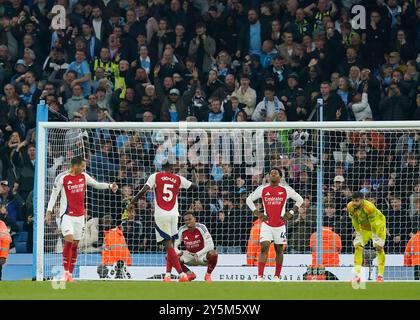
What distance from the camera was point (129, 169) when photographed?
21.8m

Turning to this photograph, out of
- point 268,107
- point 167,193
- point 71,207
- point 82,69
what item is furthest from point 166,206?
point 82,69

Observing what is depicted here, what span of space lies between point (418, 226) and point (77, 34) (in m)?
8.80

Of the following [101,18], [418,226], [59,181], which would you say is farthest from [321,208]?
[101,18]

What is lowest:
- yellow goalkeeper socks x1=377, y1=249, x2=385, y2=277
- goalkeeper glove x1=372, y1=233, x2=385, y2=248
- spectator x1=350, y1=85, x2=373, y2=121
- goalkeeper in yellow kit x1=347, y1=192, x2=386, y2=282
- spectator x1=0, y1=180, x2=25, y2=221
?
yellow goalkeeper socks x1=377, y1=249, x2=385, y2=277

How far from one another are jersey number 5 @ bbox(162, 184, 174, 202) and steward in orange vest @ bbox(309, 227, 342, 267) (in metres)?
2.79

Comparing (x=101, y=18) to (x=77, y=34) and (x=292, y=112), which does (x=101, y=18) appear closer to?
(x=77, y=34)

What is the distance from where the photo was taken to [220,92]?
2358 centimetres

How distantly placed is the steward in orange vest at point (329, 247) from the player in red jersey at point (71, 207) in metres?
4.02

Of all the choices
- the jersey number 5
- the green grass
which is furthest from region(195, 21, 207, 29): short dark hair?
the green grass

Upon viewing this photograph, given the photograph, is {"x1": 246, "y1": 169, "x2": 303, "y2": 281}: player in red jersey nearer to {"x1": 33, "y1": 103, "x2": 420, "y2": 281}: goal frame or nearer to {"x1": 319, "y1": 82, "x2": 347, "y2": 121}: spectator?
{"x1": 33, "y1": 103, "x2": 420, "y2": 281}: goal frame

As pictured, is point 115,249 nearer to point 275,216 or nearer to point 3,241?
point 3,241

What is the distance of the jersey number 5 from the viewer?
1920 cm

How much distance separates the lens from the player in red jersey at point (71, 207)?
18.0 metres

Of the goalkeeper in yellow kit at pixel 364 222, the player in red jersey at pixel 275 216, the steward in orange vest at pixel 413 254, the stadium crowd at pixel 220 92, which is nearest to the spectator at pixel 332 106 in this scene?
the stadium crowd at pixel 220 92
